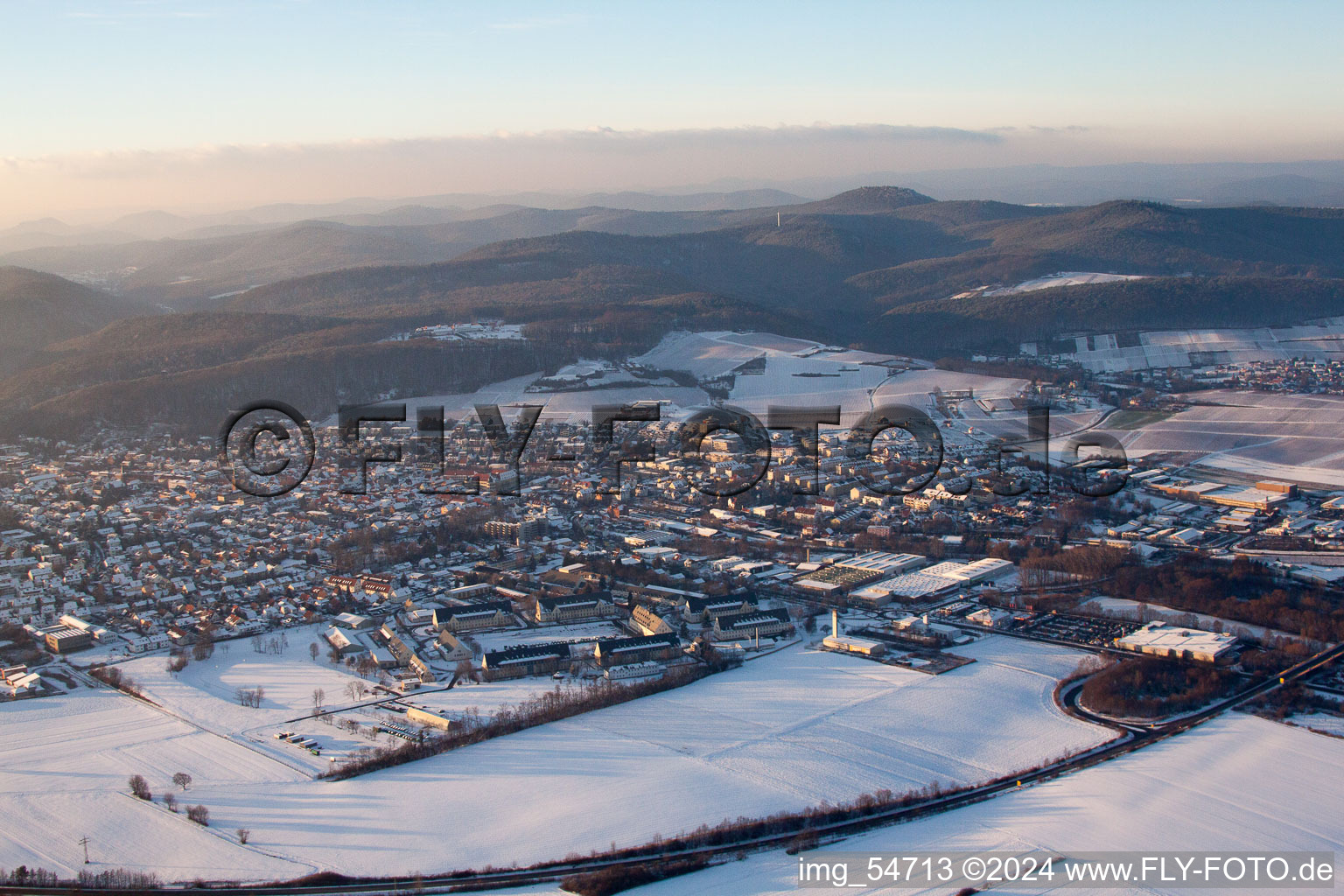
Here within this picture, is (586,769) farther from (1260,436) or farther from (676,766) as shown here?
(1260,436)

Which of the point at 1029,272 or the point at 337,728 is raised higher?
the point at 1029,272

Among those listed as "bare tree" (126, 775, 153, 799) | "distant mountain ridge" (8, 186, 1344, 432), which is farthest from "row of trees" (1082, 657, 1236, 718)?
"distant mountain ridge" (8, 186, 1344, 432)

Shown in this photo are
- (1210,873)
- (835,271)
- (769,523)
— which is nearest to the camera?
(1210,873)

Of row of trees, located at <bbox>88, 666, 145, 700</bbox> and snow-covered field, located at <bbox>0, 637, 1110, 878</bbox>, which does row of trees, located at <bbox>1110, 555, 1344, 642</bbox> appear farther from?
row of trees, located at <bbox>88, 666, 145, 700</bbox>

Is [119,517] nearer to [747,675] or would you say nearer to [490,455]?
[490,455]

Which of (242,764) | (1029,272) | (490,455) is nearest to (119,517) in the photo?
(490,455)

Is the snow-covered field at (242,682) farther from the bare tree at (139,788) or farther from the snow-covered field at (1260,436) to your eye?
the snow-covered field at (1260,436)
